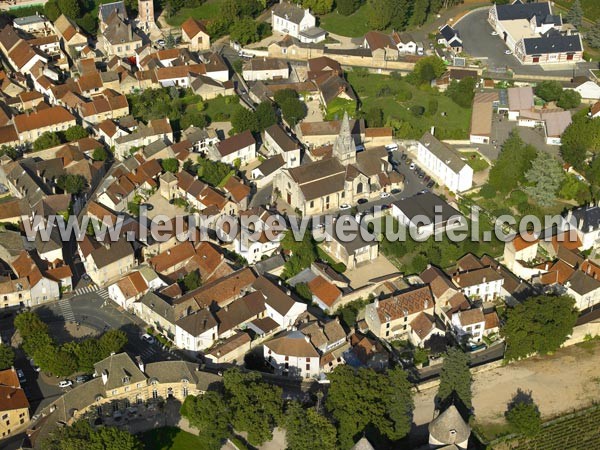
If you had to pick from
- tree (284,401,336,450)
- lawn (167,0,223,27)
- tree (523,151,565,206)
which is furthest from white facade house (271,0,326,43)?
tree (284,401,336,450)

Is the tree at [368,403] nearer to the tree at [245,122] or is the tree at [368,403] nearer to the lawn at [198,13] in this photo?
the tree at [245,122]

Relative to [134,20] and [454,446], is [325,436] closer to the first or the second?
[454,446]

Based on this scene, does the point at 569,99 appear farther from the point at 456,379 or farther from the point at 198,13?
the point at 198,13

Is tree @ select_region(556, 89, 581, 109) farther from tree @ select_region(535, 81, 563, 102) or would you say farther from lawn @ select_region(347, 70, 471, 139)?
lawn @ select_region(347, 70, 471, 139)

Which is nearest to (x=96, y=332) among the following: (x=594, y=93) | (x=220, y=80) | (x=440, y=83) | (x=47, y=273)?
(x=47, y=273)

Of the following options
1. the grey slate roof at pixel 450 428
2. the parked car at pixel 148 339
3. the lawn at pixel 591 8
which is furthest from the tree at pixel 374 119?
the grey slate roof at pixel 450 428

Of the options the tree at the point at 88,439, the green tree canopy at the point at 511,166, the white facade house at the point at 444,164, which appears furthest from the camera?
the white facade house at the point at 444,164
